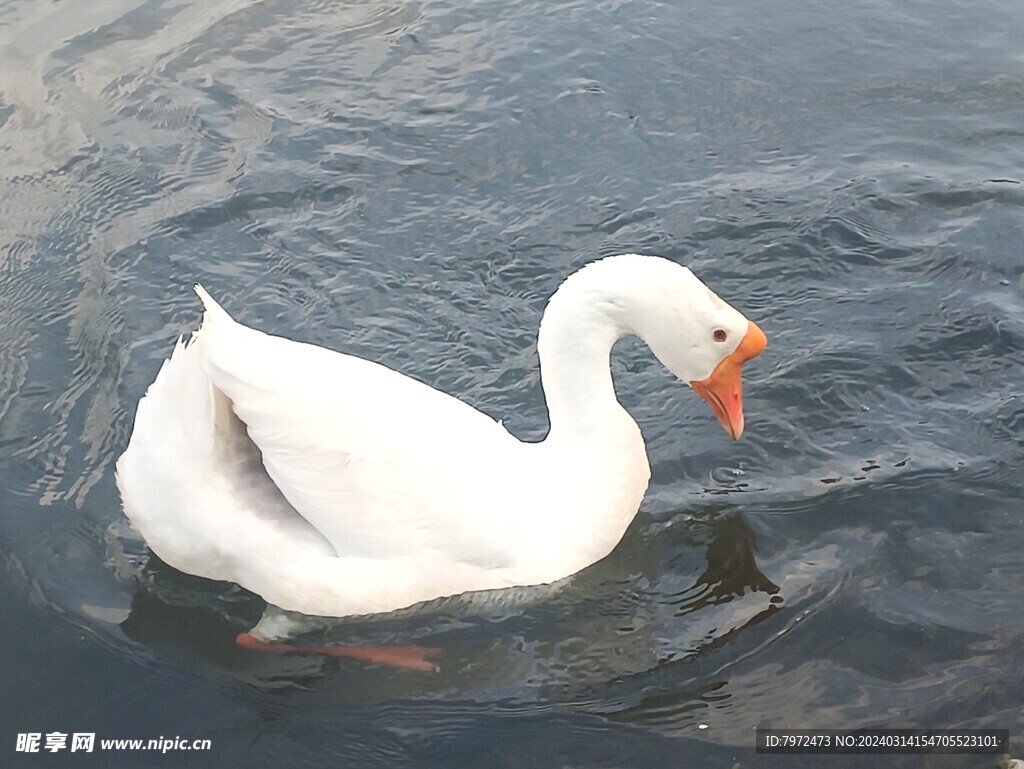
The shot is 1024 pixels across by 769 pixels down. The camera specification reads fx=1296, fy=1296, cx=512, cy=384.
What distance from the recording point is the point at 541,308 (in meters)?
6.47

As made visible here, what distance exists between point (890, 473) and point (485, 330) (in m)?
2.03

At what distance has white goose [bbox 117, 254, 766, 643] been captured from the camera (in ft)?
15.3

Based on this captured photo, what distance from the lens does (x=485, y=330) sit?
20.8 feet

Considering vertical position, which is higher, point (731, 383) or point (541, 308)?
point (731, 383)

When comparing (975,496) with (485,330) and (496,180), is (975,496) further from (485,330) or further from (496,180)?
(496,180)

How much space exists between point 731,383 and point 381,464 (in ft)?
4.45

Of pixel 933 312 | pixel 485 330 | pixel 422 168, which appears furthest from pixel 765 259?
pixel 422 168
